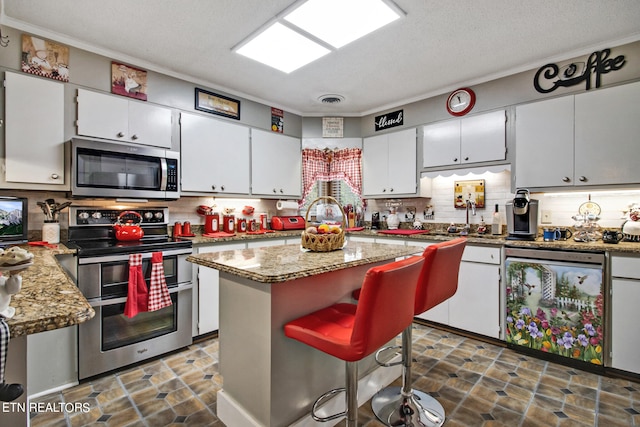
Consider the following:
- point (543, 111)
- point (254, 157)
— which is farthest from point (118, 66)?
point (543, 111)

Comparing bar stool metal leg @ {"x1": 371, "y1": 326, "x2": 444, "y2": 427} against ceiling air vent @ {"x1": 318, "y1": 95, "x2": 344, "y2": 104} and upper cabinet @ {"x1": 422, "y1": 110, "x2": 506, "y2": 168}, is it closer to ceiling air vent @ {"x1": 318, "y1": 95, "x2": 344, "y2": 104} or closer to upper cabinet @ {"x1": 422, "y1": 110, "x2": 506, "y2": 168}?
upper cabinet @ {"x1": 422, "y1": 110, "x2": 506, "y2": 168}

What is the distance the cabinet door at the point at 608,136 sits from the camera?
96.0 inches

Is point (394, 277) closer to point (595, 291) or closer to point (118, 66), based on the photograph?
point (595, 291)

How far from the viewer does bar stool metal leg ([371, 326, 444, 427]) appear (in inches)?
70.6

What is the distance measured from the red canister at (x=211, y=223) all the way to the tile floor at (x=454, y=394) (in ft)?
4.07

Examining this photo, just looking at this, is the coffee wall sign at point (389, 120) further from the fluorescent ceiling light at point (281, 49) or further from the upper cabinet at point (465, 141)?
the fluorescent ceiling light at point (281, 49)

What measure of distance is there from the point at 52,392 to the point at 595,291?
385cm

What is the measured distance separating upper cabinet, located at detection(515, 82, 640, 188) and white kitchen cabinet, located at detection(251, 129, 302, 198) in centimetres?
248

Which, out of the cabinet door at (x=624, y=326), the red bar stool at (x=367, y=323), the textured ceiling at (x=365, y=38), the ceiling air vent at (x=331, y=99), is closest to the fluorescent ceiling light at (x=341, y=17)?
the textured ceiling at (x=365, y=38)

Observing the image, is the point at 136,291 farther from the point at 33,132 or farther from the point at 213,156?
the point at 213,156

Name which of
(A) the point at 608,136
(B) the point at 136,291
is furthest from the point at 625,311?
(B) the point at 136,291

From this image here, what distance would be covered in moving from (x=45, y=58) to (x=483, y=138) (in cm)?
381

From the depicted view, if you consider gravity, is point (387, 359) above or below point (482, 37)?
below

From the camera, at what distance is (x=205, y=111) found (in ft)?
10.8
